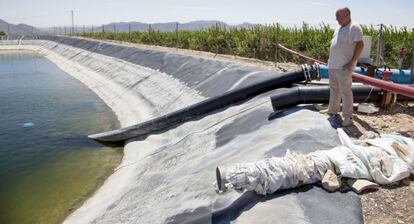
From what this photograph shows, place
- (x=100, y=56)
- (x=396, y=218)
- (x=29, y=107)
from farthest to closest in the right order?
(x=100, y=56)
(x=29, y=107)
(x=396, y=218)

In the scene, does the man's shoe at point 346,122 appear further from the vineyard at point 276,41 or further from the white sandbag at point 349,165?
the vineyard at point 276,41

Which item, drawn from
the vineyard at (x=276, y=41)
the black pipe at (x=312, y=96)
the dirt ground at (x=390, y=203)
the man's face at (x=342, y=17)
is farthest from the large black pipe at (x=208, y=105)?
the vineyard at (x=276, y=41)

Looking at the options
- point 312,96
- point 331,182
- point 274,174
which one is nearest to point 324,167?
point 331,182

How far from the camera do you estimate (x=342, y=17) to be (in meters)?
6.81

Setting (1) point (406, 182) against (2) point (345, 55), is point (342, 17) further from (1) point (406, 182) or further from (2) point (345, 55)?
(1) point (406, 182)

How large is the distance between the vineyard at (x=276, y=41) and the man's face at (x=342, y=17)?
1026 cm

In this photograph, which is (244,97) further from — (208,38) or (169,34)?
(169,34)

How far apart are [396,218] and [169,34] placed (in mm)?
32066

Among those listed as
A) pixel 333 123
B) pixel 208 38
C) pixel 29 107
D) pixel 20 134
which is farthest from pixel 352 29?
pixel 208 38

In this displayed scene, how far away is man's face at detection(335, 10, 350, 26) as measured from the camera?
677 centimetres

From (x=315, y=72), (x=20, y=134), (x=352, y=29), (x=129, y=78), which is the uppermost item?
(x=352, y=29)

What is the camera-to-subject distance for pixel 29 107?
19.7 meters

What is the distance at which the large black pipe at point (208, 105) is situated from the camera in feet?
32.8

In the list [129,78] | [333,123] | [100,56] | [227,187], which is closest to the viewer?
[227,187]
